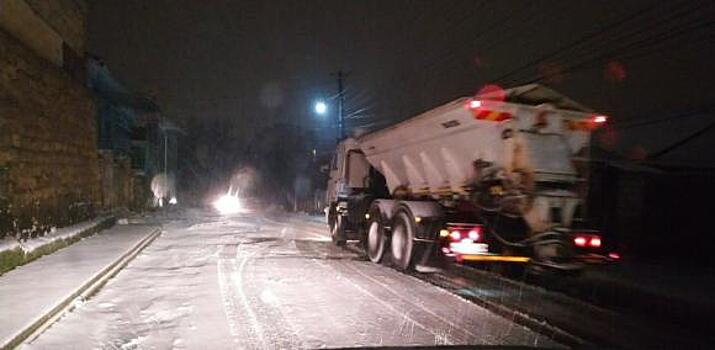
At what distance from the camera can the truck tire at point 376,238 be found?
14609 millimetres

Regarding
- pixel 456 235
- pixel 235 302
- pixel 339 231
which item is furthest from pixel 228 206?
pixel 235 302

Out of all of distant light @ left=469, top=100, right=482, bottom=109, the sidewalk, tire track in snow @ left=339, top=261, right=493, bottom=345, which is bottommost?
tire track in snow @ left=339, top=261, right=493, bottom=345

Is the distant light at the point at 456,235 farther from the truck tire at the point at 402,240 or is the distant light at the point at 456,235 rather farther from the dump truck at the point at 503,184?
the truck tire at the point at 402,240

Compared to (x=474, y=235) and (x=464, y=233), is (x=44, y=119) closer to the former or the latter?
(x=464, y=233)

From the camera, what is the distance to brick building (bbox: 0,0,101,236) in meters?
12.6

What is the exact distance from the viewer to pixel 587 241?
11.0m

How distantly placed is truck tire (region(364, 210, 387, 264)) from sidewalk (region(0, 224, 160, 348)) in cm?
557

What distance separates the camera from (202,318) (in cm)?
812

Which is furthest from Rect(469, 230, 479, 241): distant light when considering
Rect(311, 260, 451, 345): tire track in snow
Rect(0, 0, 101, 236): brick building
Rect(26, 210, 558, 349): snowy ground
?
Rect(0, 0, 101, 236): brick building

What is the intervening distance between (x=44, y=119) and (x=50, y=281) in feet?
20.3

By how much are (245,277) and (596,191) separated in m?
11.3

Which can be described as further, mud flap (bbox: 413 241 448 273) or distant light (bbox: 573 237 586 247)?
mud flap (bbox: 413 241 448 273)

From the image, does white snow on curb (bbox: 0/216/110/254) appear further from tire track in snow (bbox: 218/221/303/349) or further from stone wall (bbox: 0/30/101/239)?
tire track in snow (bbox: 218/221/303/349)

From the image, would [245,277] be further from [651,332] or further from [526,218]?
[651,332]
